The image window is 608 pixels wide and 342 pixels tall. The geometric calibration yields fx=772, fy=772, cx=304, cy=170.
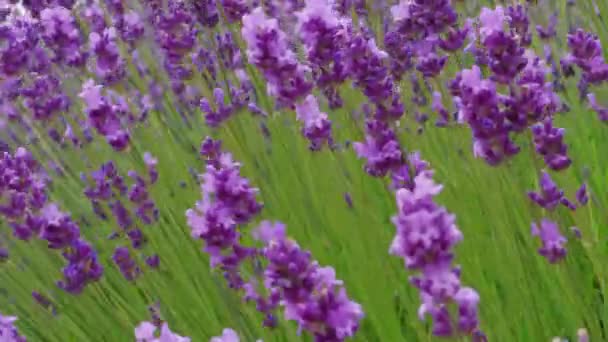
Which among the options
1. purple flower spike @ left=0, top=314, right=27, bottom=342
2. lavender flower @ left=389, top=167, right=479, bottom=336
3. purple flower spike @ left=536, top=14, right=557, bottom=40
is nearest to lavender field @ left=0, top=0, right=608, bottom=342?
lavender flower @ left=389, top=167, right=479, bottom=336

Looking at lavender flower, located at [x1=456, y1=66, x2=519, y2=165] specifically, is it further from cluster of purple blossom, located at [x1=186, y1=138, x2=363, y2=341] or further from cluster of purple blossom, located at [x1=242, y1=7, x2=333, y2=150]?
cluster of purple blossom, located at [x1=242, y1=7, x2=333, y2=150]

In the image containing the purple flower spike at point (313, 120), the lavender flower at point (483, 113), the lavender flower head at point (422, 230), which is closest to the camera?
the lavender flower head at point (422, 230)

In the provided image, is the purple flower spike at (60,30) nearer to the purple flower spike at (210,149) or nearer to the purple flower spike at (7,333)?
the purple flower spike at (210,149)

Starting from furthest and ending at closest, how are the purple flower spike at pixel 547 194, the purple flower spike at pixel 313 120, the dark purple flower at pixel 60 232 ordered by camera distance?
the purple flower spike at pixel 313 120 → the dark purple flower at pixel 60 232 → the purple flower spike at pixel 547 194

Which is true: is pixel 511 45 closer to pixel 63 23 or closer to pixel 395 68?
pixel 395 68

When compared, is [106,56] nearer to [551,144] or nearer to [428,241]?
[551,144]

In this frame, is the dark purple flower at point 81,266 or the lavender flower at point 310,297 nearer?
the lavender flower at point 310,297

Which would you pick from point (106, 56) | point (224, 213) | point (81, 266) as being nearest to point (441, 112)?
point (224, 213)

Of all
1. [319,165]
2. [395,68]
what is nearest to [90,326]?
[319,165]

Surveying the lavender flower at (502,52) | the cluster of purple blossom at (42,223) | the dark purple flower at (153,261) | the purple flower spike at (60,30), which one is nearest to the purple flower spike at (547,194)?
the lavender flower at (502,52)
